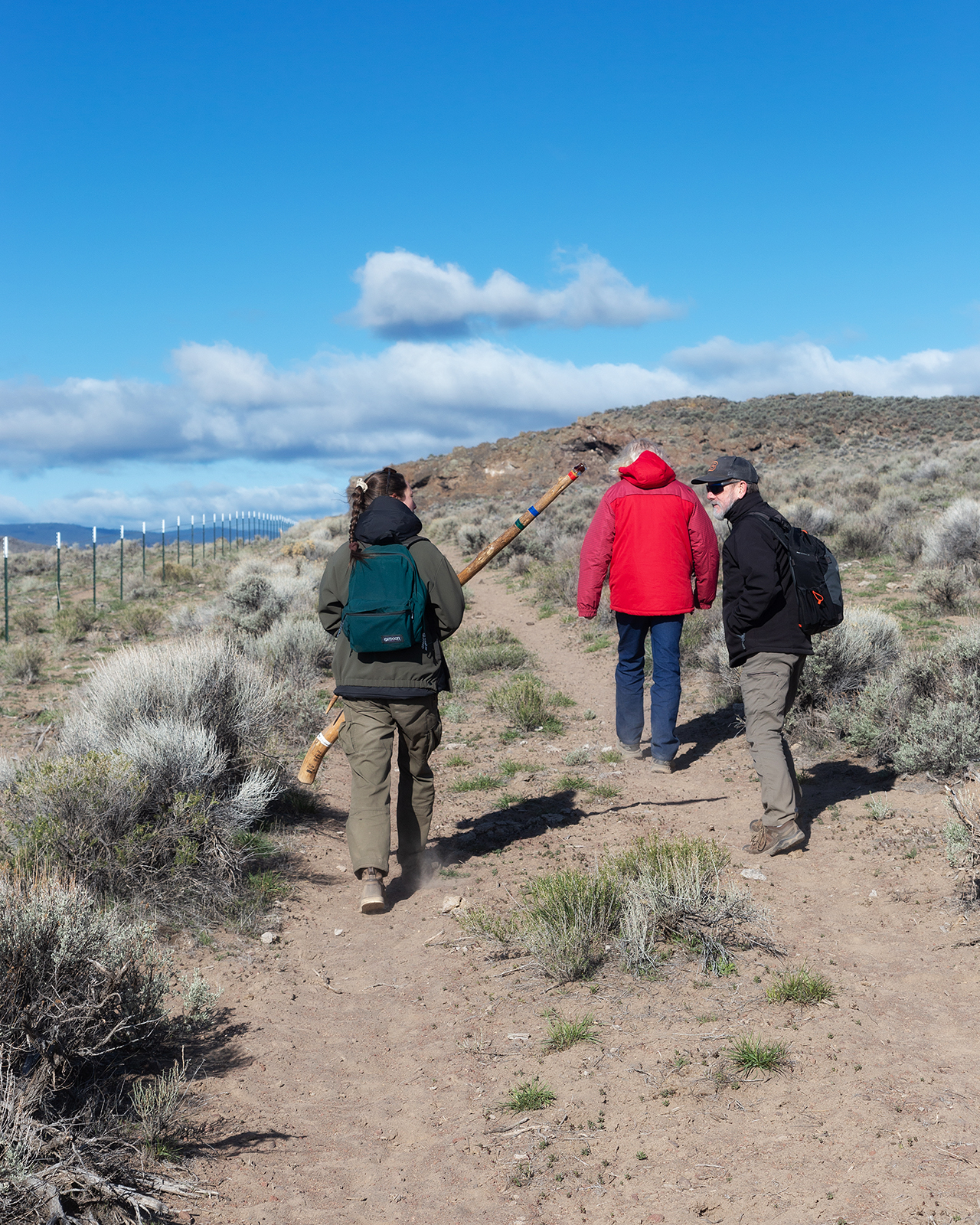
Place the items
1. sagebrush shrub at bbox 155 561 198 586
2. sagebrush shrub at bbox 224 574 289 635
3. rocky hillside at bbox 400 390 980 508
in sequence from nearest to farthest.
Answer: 1. sagebrush shrub at bbox 224 574 289 635
2. sagebrush shrub at bbox 155 561 198 586
3. rocky hillside at bbox 400 390 980 508

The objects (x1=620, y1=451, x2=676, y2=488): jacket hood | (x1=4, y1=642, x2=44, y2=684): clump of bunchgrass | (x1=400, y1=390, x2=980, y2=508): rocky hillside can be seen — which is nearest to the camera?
(x1=620, y1=451, x2=676, y2=488): jacket hood

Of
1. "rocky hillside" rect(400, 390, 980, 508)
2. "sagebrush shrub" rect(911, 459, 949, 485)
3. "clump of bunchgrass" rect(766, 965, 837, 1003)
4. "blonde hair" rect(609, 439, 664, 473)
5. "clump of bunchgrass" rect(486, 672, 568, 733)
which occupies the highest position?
"rocky hillside" rect(400, 390, 980, 508)

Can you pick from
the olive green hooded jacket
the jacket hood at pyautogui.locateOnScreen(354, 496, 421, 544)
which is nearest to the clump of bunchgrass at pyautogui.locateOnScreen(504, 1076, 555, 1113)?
the olive green hooded jacket

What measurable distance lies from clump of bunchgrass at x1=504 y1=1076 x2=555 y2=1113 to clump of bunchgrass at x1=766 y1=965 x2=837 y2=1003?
3.15ft

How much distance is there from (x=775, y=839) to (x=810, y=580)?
1.45 meters

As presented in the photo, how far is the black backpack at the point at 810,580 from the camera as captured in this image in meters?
4.64

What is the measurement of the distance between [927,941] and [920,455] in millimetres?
27932

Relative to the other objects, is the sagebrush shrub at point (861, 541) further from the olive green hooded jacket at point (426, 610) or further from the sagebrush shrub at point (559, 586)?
the olive green hooded jacket at point (426, 610)

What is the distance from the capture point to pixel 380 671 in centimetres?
450

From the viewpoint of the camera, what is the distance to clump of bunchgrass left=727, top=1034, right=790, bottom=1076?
2.90 metres

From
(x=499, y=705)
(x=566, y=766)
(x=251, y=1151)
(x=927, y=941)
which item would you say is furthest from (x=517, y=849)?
(x=499, y=705)

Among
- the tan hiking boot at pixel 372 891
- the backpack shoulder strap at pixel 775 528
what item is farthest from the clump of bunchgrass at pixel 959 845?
the tan hiking boot at pixel 372 891

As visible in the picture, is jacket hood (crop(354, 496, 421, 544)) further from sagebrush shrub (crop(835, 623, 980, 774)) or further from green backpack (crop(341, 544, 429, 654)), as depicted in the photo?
sagebrush shrub (crop(835, 623, 980, 774))

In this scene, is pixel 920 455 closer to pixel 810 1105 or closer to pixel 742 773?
pixel 742 773
